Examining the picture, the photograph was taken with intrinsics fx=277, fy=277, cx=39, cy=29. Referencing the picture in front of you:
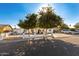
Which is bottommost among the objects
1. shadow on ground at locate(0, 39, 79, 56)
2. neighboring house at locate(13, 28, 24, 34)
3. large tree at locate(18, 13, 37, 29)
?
shadow on ground at locate(0, 39, 79, 56)

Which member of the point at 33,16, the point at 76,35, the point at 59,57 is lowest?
the point at 59,57

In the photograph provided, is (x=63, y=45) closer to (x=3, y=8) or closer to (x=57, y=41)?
(x=57, y=41)

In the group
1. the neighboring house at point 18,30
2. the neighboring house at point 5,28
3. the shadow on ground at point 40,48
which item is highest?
the neighboring house at point 5,28

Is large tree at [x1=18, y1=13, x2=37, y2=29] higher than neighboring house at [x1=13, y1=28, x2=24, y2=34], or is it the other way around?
large tree at [x1=18, y1=13, x2=37, y2=29]

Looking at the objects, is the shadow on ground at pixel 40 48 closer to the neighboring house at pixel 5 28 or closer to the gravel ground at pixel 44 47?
the gravel ground at pixel 44 47

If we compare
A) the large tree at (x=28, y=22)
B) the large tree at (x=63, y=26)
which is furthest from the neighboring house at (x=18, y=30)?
the large tree at (x=63, y=26)

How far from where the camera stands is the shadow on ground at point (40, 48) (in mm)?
3697

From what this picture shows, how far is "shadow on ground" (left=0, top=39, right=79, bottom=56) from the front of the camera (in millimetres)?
3697

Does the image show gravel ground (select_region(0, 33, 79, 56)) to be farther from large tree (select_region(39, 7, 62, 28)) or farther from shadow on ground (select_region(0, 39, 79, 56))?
large tree (select_region(39, 7, 62, 28))

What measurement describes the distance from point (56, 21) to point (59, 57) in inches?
19.2

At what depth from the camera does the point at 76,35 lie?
147 inches

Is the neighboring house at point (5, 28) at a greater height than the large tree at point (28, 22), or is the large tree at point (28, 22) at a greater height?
the large tree at point (28, 22)

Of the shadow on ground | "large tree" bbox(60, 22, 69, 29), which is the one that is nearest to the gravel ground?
the shadow on ground

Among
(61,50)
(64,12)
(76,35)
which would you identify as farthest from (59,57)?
(64,12)
